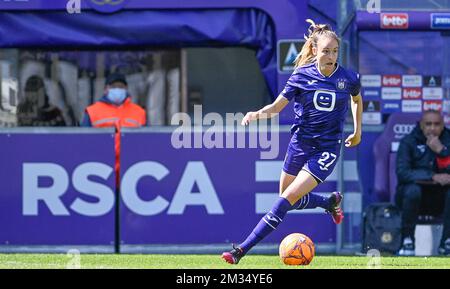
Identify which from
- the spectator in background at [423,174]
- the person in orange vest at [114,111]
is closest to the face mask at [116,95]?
the person in orange vest at [114,111]

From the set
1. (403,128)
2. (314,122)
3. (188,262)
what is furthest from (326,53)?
(403,128)

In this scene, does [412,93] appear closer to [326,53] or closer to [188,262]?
[326,53]

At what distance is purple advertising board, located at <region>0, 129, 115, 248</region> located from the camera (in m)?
11.6

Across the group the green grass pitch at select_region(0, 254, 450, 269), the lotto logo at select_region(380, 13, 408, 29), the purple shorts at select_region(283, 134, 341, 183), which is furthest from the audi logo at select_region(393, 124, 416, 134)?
the purple shorts at select_region(283, 134, 341, 183)

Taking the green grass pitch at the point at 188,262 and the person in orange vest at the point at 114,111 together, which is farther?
the person in orange vest at the point at 114,111

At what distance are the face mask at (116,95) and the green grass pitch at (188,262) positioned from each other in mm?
1964

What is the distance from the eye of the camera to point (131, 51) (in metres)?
13.9

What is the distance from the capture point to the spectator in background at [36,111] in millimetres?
13609

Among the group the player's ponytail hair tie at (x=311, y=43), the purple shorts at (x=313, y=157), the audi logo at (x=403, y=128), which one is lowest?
the purple shorts at (x=313, y=157)

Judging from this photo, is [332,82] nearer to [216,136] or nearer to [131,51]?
[216,136]

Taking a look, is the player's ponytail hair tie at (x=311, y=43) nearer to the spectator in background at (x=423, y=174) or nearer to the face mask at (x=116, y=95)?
the spectator in background at (x=423, y=174)

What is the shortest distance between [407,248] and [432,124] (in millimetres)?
1285
